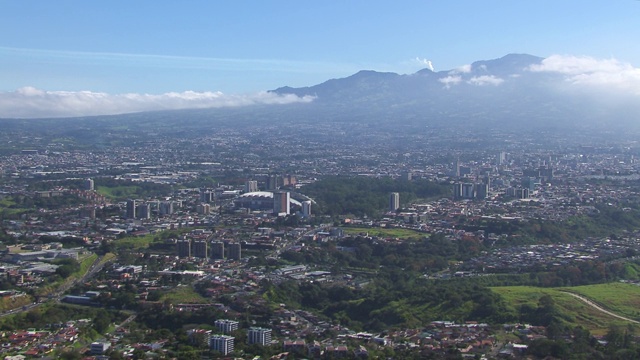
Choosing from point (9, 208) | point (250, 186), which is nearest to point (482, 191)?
point (250, 186)

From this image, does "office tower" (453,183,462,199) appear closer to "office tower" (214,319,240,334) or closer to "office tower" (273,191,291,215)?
"office tower" (273,191,291,215)

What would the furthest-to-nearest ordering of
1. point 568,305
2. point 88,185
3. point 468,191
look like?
point 88,185, point 468,191, point 568,305

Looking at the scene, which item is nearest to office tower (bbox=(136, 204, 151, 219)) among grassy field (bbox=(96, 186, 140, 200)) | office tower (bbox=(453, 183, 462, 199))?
grassy field (bbox=(96, 186, 140, 200))

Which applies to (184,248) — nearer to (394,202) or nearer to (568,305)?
(568,305)

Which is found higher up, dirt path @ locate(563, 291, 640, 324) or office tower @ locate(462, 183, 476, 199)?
dirt path @ locate(563, 291, 640, 324)

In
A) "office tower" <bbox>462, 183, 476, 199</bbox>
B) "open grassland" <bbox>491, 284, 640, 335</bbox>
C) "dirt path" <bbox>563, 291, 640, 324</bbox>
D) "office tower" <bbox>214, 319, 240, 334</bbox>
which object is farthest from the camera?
"office tower" <bbox>462, 183, 476, 199</bbox>
